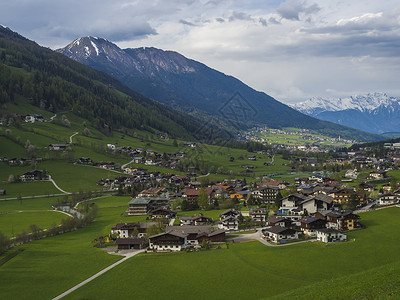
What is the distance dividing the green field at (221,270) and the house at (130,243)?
3.24 metres

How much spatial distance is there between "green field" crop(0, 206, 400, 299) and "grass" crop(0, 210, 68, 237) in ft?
39.7

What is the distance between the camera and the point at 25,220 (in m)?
75.9

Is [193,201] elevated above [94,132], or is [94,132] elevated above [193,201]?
[94,132]

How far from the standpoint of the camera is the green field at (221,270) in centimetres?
3750

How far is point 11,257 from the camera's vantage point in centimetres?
5206

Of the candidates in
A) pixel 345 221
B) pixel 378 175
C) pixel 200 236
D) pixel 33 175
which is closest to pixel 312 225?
pixel 345 221

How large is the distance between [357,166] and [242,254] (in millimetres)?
109696

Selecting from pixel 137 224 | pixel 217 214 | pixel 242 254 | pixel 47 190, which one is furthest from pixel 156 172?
pixel 242 254

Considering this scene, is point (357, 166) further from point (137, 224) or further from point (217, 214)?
point (137, 224)

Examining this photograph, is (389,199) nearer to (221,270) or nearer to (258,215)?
(258,215)

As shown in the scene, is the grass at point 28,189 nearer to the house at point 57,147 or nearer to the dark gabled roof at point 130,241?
the house at point 57,147

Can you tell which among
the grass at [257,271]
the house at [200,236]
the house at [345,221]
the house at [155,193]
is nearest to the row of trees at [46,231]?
the grass at [257,271]

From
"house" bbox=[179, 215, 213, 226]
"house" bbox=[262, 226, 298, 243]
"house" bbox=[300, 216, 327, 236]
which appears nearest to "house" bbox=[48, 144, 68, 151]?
"house" bbox=[179, 215, 213, 226]

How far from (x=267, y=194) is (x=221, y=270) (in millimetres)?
52443
